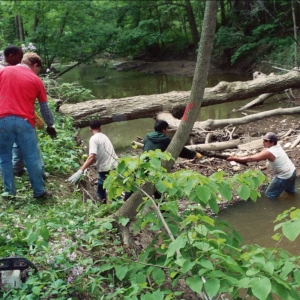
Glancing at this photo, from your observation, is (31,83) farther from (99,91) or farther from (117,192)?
(99,91)

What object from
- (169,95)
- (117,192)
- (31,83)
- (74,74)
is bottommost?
(74,74)

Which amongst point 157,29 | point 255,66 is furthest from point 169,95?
point 157,29

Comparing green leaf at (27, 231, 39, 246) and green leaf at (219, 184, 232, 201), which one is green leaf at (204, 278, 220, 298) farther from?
green leaf at (27, 231, 39, 246)

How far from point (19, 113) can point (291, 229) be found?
3440 mm

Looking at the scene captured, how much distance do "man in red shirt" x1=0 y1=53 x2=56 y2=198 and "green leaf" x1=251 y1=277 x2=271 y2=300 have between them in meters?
3.14

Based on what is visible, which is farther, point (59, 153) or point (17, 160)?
point (59, 153)

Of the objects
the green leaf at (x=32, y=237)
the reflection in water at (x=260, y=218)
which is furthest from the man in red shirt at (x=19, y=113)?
the reflection in water at (x=260, y=218)

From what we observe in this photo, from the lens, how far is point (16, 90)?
5.02m

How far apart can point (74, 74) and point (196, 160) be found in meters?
24.0

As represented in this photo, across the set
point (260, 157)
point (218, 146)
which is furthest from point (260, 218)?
point (218, 146)

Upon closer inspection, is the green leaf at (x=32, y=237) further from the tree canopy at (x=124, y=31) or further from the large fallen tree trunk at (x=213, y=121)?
the tree canopy at (x=124, y=31)

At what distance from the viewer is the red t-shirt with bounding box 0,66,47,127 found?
5.00 m

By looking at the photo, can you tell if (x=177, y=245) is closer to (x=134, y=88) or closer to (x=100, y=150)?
(x=100, y=150)

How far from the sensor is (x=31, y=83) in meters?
5.07
